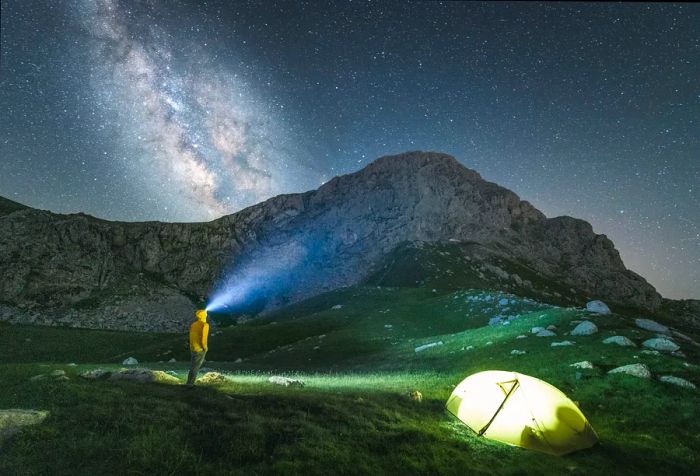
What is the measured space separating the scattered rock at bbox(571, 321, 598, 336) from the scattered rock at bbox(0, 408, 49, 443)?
3008 cm

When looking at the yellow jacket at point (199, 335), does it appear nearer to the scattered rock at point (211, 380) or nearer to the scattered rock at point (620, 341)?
the scattered rock at point (211, 380)

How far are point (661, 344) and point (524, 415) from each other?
14003 millimetres

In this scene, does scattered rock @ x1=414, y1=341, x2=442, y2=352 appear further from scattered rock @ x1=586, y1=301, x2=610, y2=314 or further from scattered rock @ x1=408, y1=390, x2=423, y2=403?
scattered rock @ x1=408, y1=390, x2=423, y2=403

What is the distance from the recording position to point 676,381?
1716 centimetres

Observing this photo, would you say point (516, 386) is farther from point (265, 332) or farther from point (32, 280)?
point (32, 280)

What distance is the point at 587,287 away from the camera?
18150cm

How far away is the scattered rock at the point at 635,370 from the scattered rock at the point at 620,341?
425cm

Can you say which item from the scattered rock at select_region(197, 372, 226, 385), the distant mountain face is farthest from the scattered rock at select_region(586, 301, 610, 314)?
the distant mountain face

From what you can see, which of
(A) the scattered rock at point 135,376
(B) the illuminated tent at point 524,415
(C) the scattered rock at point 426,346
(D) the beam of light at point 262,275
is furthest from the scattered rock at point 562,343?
(D) the beam of light at point 262,275

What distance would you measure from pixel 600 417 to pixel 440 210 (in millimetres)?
172692

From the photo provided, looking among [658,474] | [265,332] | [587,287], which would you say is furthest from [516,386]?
[587,287]

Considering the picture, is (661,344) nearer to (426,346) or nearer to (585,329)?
(585,329)

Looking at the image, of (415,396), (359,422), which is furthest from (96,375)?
(415,396)

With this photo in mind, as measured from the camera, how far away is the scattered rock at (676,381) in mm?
16812
